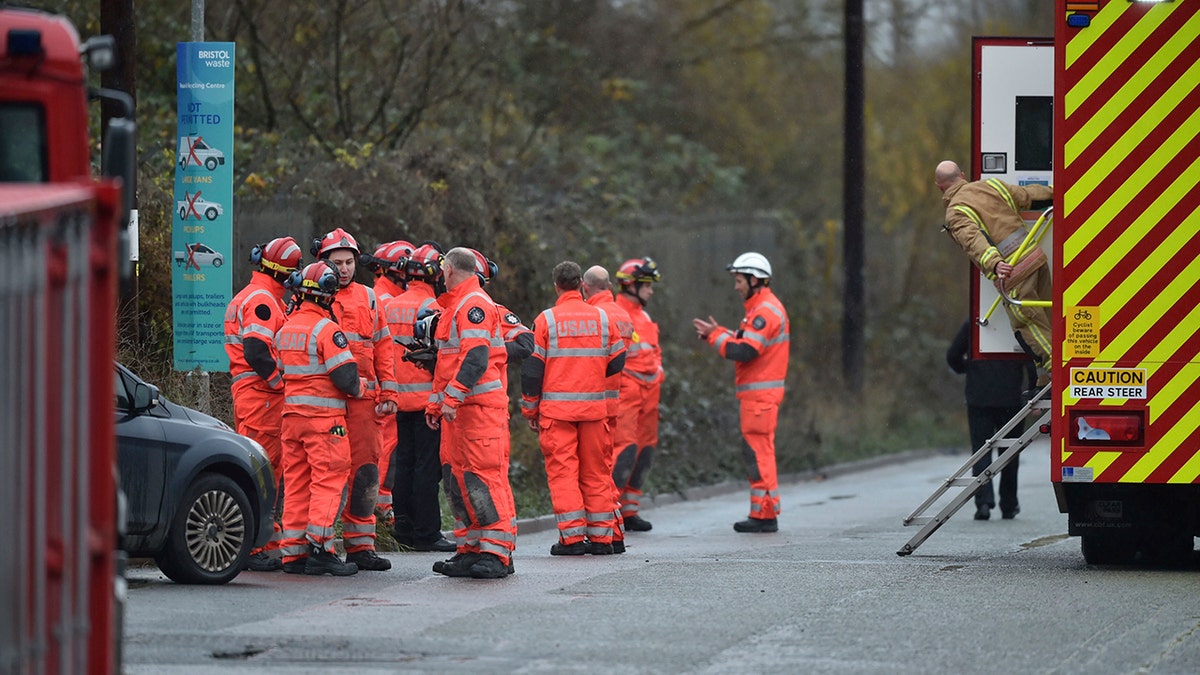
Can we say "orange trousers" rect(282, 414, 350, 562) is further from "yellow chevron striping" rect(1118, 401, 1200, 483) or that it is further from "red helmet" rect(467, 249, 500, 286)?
"yellow chevron striping" rect(1118, 401, 1200, 483)

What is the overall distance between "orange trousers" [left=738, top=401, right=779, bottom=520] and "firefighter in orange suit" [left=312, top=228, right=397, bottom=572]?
13.1 feet

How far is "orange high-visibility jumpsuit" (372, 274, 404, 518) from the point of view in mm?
13070

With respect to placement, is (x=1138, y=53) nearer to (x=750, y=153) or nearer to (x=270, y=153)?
(x=270, y=153)

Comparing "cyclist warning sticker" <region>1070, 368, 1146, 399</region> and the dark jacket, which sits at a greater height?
"cyclist warning sticker" <region>1070, 368, 1146, 399</region>

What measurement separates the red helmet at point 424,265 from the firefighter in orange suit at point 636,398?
2.29 meters

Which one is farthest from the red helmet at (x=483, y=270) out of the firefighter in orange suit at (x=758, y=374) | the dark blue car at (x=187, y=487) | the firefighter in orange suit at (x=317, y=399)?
the firefighter in orange suit at (x=758, y=374)

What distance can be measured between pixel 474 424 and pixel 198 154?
351 centimetres

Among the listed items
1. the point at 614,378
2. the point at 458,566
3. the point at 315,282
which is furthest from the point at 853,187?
the point at 315,282

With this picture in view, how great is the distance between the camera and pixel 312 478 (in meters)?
10.8

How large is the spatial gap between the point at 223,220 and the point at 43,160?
561 centimetres

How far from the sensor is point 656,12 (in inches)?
1214

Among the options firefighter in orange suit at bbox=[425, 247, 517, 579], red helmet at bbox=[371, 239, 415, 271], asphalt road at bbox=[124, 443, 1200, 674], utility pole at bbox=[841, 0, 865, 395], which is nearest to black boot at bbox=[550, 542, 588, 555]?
asphalt road at bbox=[124, 443, 1200, 674]

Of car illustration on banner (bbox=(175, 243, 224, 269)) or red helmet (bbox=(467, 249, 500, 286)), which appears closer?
red helmet (bbox=(467, 249, 500, 286))

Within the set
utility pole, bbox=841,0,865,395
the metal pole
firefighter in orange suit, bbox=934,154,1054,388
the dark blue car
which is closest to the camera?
the dark blue car
